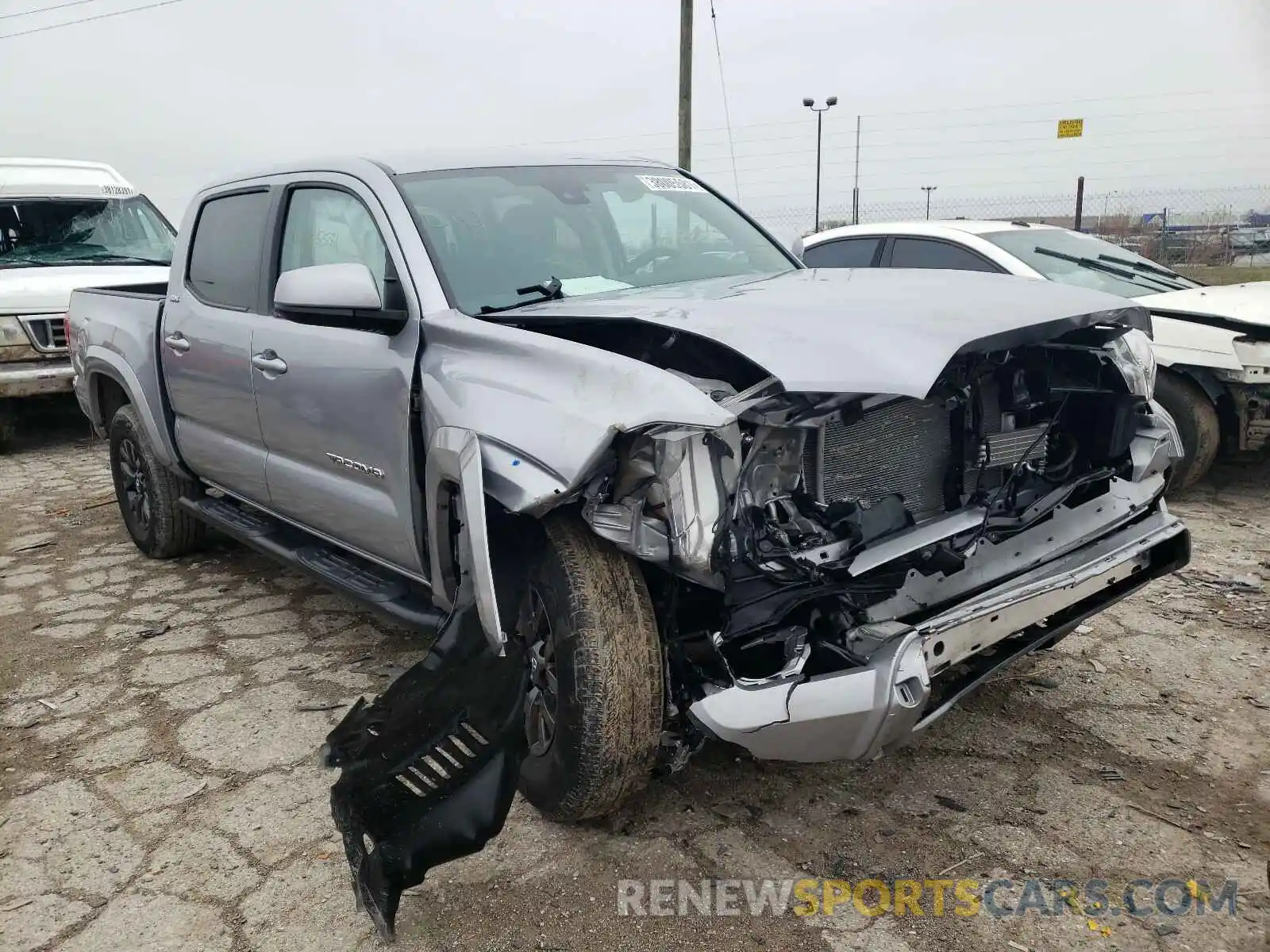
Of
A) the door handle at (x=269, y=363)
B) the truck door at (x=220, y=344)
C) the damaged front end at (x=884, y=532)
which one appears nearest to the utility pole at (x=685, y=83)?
the truck door at (x=220, y=344)

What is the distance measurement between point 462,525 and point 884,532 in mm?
1112

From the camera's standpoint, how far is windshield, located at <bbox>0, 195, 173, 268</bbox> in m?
9.08

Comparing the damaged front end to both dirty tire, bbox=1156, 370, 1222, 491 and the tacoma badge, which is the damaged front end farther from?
dirty tire, bbox=1156, 370, 1222, 491

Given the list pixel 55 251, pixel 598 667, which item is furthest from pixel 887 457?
pixel 55 251

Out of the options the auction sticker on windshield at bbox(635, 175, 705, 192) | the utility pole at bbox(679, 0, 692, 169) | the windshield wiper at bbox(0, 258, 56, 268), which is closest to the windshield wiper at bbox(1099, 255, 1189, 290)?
the auction sticker on windshield at bbox(635, 175, 705, 192)

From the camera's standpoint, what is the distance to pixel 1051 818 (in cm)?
278

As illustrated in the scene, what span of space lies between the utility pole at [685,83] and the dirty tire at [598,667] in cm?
Result: 1213

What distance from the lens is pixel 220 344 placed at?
414cm

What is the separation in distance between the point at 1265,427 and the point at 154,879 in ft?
18.9

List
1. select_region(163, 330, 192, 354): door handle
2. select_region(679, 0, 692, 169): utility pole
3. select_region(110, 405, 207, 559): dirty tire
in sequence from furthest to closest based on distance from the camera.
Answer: select_region(679, 0, 692, 169): utility pole, select_region(110, 405, 207, 559): dirty tire, select_region(163, 330, 192, 354): door handle

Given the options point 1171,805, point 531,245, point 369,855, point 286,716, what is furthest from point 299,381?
point 1171,805

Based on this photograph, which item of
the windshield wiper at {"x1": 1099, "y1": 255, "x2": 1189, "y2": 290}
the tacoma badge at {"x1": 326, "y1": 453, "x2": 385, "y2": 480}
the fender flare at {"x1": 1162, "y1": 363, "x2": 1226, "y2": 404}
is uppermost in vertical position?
the windshield wiper at {"x1": 1099, "y1": 255, "x2": 1189, "y2": 290}

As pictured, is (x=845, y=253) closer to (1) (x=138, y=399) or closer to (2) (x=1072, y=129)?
A: (1) (x=138, y=399)

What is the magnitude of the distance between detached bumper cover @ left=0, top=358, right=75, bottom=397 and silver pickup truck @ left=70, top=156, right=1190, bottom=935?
233 inches
